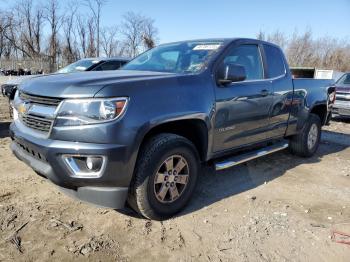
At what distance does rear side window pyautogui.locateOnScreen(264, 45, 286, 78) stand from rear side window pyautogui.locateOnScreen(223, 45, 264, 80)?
0.20m

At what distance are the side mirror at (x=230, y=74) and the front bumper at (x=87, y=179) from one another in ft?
4.81

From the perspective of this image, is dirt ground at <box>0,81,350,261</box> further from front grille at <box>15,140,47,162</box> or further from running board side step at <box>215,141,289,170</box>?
front grille at <box>15,140,47,162</box>

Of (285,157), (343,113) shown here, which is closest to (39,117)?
(285,157)

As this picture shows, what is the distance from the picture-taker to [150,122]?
3.03m

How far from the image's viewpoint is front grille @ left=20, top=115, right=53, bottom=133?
9.80ft

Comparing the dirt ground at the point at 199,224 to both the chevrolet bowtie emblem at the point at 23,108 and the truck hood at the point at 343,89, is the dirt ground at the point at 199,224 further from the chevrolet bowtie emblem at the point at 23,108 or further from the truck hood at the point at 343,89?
the truck hood at the point at 343,89

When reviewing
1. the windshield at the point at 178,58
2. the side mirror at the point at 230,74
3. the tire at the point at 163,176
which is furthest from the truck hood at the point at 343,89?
the tire at the point at 163,176

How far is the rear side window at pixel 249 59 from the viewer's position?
4194 millimetres

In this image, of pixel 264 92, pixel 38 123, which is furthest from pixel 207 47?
pixel 38 123

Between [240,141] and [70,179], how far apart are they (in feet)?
7.10

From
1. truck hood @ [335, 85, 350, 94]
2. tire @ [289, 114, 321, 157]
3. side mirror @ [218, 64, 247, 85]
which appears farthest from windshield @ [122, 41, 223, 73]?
truck hood @ [335, 85, 350, 94]

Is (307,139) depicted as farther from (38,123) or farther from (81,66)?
(81,66)

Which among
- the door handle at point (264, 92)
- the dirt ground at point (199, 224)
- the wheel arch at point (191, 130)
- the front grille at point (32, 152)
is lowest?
the dirt ground at point (199, 224)

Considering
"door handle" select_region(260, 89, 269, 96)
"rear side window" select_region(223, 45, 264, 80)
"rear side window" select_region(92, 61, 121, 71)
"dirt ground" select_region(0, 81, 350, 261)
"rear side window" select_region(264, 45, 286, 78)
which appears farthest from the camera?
"rear side window" select_region(92, 61, 121, 71)
